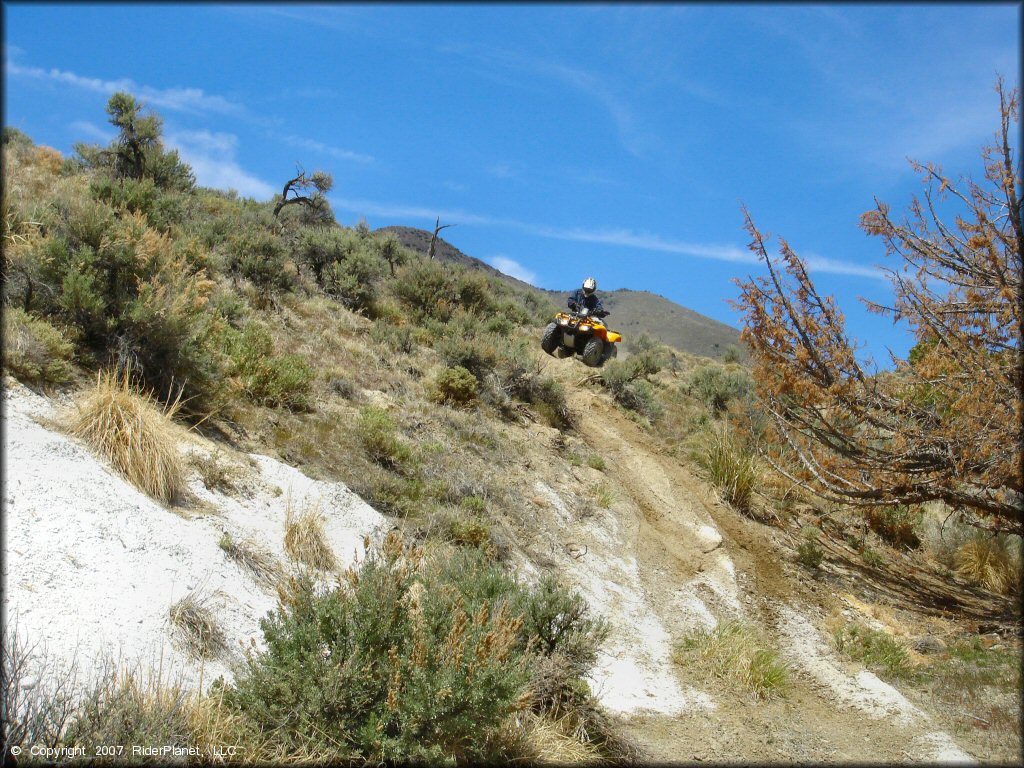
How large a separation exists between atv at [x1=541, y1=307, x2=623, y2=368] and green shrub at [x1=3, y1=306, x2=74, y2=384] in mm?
10884

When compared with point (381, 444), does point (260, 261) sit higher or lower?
higher

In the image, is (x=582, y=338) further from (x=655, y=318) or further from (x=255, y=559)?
(x=655, y=318)

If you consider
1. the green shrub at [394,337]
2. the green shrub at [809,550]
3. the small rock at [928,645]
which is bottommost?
the small rock at [928,645]

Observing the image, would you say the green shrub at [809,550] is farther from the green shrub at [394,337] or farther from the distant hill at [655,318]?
the distant hill at [655,318]

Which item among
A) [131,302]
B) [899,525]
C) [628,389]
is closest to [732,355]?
[628,389]

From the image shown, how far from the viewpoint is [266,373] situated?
8.38 m

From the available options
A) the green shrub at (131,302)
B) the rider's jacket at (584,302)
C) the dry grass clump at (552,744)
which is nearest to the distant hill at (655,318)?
the rider's jacket at (584,302)

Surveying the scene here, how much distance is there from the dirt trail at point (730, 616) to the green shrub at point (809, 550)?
31cm

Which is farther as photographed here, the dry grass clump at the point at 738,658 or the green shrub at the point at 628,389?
the green shrub at the point at 628,389

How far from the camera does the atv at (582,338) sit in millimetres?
15594

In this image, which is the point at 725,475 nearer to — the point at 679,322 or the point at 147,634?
the point at 147,634

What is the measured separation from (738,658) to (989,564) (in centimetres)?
470

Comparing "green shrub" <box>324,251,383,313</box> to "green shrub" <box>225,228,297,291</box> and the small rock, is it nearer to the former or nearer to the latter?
"green shrub" <box>225,228,297,291</box>

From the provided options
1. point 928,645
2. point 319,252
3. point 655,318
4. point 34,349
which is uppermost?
point 655,318
